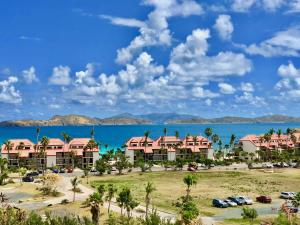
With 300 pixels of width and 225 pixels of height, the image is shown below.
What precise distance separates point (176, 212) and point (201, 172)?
62495 millimetres

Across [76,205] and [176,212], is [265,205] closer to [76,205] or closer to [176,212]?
[176,212]

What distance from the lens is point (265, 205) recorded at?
99625 millimetres

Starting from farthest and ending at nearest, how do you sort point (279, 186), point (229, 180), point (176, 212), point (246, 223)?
point (229, 180) → point (279, 186) → point (176, 212) → point (246, 223)

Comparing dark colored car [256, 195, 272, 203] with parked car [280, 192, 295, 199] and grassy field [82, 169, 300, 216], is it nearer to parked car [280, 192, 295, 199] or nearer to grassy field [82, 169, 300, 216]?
grassy field [82, 169, 300, 216]

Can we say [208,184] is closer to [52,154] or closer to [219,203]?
[219,203]

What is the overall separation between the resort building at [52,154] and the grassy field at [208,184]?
28.8 meters

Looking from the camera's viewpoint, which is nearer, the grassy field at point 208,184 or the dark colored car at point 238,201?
the dark colored car at point 238,201

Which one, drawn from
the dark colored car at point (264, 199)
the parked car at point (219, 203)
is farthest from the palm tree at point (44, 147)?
the dark colored car at point (264, 199)

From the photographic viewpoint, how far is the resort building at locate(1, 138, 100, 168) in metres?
168

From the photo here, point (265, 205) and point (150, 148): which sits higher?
point (150, 148)

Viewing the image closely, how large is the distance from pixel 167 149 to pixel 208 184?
58096 millimetres

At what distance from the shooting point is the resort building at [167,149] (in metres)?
184

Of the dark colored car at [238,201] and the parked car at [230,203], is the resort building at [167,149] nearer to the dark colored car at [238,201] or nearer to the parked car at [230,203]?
the dark colored car at [238,201]

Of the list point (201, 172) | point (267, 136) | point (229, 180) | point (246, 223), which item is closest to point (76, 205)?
point (246, 223)
